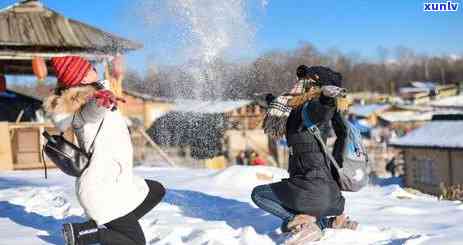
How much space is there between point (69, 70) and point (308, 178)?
173 centimetres

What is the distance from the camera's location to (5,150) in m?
12.1

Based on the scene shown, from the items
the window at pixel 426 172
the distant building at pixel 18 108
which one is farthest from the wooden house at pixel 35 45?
the window at pixel 426 172

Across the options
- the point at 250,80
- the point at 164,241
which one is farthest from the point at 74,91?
the point at 250,80

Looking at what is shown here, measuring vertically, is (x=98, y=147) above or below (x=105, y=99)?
below

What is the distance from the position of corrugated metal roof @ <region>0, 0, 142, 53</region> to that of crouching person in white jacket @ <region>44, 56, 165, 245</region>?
923 centimetres

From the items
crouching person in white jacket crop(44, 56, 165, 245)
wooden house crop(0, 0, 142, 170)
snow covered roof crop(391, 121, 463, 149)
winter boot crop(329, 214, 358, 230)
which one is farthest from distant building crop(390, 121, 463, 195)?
crouching person in white jacket crop(44, 56, 165, 245)

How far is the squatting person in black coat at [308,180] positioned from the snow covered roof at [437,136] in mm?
17001

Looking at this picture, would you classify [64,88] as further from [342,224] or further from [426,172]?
[426,172]

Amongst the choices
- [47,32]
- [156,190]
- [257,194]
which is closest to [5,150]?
[47,32]

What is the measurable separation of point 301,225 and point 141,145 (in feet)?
43.5

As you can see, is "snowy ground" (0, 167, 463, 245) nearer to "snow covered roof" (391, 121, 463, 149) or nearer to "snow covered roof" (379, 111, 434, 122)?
"snow covered roof" (391, 121, 463, 149)

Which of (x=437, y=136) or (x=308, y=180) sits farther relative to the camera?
(x=437, y=136)

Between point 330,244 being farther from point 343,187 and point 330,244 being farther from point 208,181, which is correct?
point 208,181

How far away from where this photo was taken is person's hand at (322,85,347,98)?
3.61 metres
